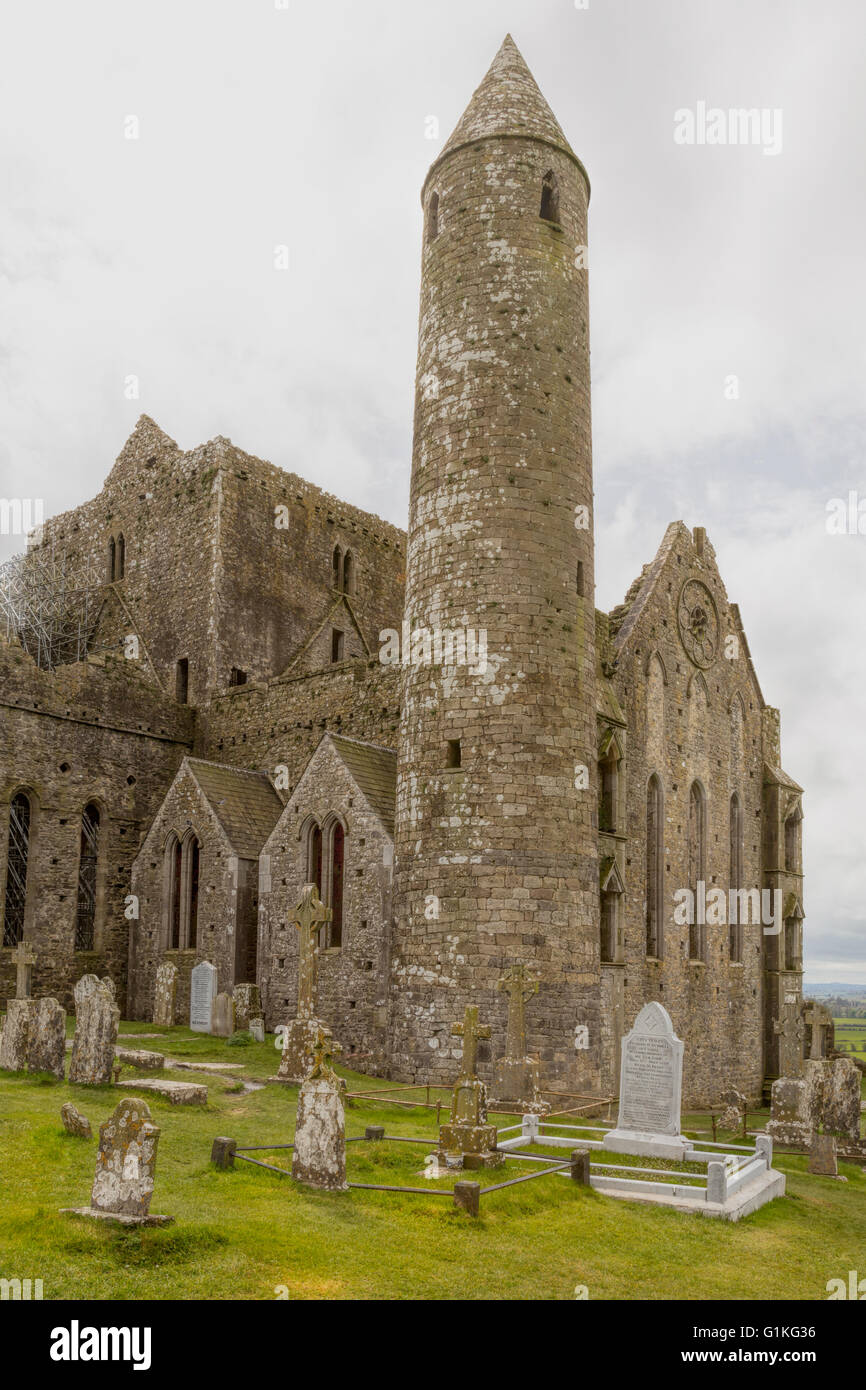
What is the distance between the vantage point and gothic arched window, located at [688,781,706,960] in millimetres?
29406

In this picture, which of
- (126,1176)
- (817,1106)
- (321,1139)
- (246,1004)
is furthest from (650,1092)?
(246,1004)

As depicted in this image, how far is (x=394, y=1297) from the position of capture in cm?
794

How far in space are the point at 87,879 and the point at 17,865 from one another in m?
1.91

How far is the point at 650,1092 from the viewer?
14461mm

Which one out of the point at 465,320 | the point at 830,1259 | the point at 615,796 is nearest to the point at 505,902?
the point at 615,796

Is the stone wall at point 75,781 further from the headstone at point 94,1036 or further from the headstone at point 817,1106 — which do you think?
the headstone at point 817,1106

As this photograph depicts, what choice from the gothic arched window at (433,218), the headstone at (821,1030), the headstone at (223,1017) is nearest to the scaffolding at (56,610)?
the headstone at (223,1017)

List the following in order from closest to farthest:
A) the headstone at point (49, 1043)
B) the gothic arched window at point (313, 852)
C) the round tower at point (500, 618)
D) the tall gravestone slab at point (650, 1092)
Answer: the tall gravestone slab at point (650, 1092) < the headstone at point (49, 1043) < the round tower at point (500, 618) < the gothic arched window at point (313, 852)

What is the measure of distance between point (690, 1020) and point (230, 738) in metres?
13.3

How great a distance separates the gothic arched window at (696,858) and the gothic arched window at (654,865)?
1.86 m

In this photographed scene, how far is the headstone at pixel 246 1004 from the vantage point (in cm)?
2253

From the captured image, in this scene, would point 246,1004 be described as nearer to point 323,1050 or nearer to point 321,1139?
point 323,1050

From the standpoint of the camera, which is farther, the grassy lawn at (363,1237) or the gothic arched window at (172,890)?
the gothic arched window at (172,890)

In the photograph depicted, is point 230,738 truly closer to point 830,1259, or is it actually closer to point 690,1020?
point 690,1020
